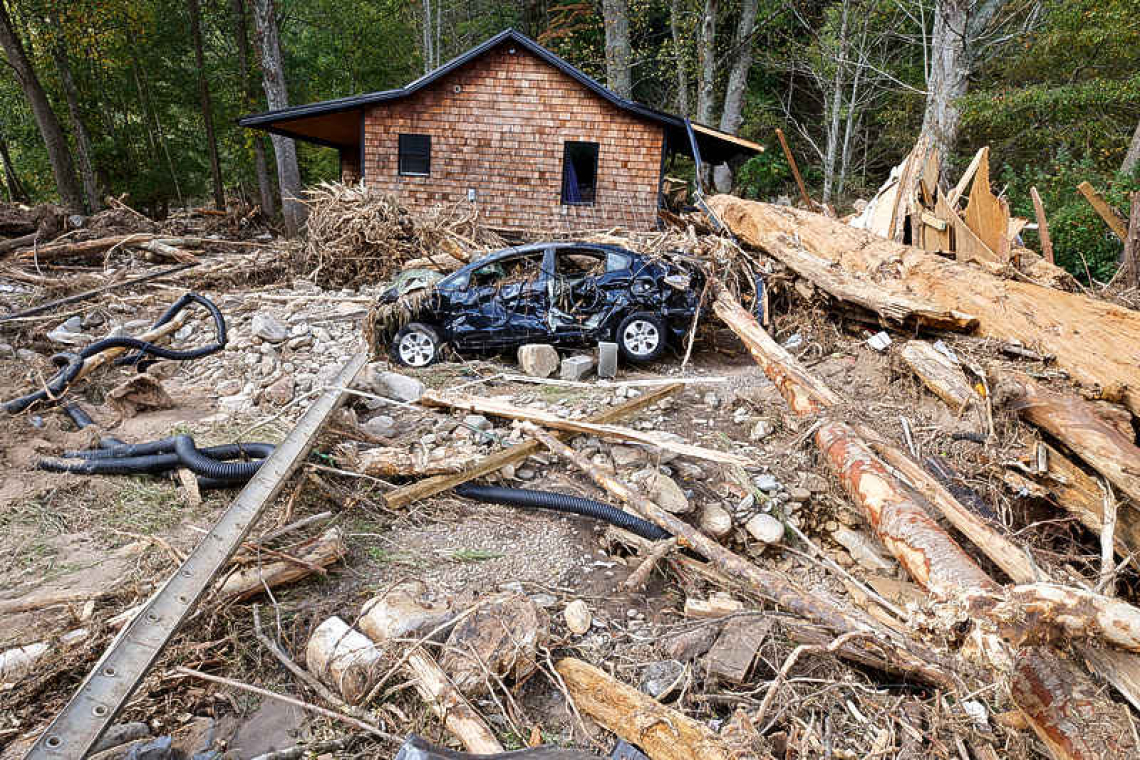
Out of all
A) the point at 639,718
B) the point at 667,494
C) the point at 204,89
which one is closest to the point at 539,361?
the point at 667,494

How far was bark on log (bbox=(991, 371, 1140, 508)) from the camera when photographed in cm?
397

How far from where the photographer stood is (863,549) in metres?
5.06

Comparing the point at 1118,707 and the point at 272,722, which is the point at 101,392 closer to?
the point at 272,722

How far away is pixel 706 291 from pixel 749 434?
2900mm

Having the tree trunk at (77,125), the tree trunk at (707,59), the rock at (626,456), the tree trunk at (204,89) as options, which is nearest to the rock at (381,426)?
the rock at (626,456)

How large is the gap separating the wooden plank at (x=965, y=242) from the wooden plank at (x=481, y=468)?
4.98 metres

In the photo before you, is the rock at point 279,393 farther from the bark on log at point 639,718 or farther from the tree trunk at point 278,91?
A: the tree trunk at point 278,91

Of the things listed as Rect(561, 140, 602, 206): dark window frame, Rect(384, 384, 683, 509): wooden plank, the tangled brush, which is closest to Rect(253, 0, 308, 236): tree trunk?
the tangled brush

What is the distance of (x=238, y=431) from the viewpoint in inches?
260

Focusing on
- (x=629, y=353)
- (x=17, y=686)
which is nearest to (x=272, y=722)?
(x=17, y=686)

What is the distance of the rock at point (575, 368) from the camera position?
8094mm

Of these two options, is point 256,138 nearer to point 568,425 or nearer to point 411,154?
point 411,154

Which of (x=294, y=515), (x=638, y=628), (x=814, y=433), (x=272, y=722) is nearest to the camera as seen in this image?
(x=272, y=722)

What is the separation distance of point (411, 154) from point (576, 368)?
1160cm
